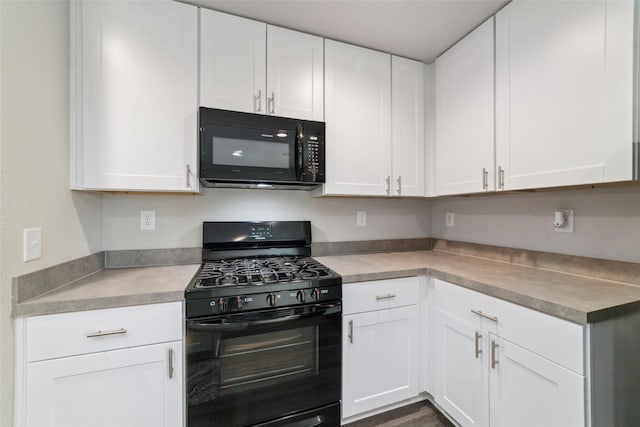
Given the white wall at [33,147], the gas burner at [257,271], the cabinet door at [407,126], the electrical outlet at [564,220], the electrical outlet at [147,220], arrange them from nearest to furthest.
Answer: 1. the white wall at [33,147]
2. the gas burner at [257,271]
3. the electrical outlet at [564,220]
4. the electrical outlet at [147,220]
5. the cabinet door at [407,126]

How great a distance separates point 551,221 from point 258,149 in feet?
5.70

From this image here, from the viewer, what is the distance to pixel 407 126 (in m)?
2.01

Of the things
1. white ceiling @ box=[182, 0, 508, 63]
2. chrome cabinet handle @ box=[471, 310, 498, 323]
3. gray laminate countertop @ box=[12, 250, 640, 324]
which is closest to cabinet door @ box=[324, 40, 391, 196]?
white ceiling @ box=[182, 0, 508, 63]

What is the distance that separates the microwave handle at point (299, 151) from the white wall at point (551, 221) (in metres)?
1.36

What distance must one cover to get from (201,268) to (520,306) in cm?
162

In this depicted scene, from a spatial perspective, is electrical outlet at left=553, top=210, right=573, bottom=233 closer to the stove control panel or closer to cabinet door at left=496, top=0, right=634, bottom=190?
cabinet door at left=496, top=0, right=634, bottom=190

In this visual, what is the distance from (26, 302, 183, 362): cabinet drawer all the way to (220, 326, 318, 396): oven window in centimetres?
26

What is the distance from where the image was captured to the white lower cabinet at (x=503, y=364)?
0.97m

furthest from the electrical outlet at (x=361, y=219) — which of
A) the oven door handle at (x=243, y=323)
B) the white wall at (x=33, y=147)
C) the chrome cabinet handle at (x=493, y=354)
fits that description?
the white wall at (x=33, y=147)

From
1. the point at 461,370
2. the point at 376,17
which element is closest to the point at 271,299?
the point at 461,370

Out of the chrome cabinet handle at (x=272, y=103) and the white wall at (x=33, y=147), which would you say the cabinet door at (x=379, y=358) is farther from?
the white wall at (x=33, y=147)

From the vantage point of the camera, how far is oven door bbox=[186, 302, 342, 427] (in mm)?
1197

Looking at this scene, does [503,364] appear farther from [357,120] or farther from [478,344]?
[357,120]

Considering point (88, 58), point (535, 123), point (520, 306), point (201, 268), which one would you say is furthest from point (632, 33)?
point (88, 58)
